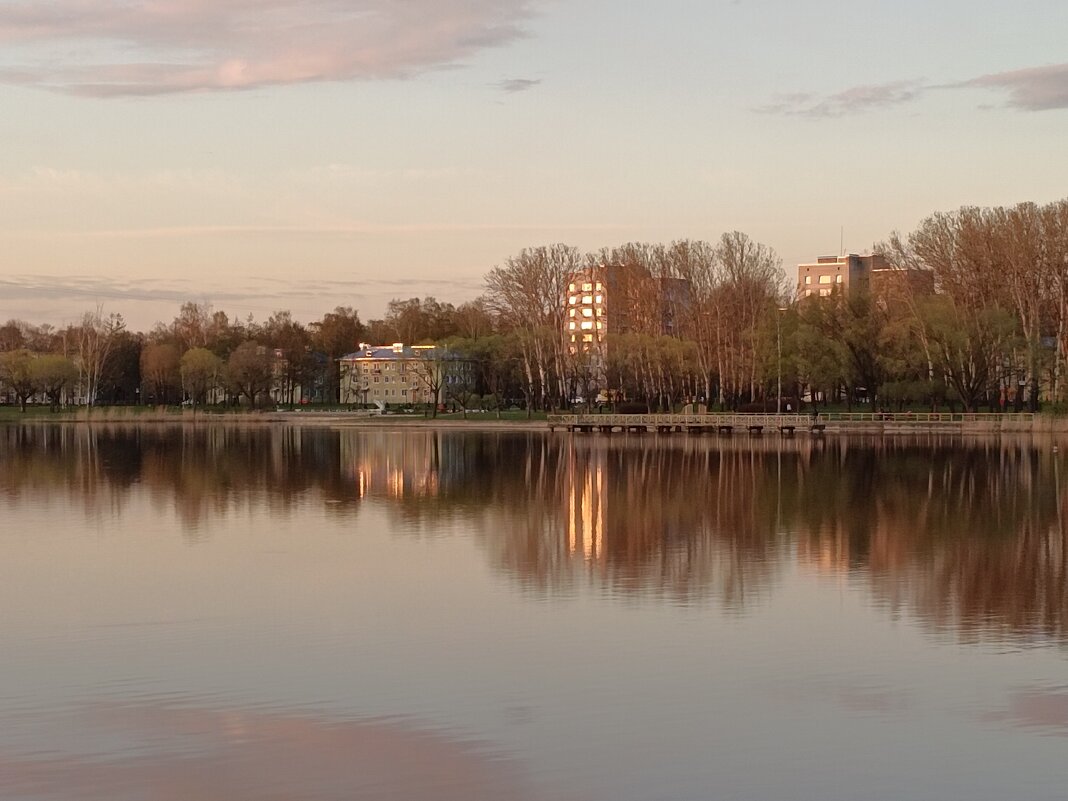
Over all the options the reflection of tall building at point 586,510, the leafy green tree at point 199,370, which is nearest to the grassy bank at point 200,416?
the leafy green tree at point 199,370

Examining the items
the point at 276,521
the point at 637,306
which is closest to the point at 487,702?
the point at 276,521

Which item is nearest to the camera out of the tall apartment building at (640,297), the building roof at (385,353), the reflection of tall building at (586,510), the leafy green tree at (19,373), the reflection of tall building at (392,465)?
the reflection of tall building at (586,510)

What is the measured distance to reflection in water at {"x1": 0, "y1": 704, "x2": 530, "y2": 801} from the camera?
12773mm

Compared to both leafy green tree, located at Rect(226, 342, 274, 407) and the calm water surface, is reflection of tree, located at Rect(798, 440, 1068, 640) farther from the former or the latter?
leafy green tree, located at Rect(226, 342, 274, 407)

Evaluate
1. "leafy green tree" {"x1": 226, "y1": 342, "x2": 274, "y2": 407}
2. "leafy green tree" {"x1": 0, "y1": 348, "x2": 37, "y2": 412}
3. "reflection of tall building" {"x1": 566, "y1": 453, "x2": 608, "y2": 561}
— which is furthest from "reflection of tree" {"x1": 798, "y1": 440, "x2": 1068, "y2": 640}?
"leafy green tree" {"x1": 0, "y1": 348, "x2": 37, "y2": 412}

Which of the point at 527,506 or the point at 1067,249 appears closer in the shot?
the point at 527,506

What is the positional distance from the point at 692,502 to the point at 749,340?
57054mm

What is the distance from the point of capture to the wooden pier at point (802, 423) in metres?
82.1

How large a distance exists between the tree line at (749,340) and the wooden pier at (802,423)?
267 centimetres

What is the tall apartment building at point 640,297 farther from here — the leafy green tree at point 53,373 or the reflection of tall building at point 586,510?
the leafy green tree at point 53,373

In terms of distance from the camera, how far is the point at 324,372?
170m

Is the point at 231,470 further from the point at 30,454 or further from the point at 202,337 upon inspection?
the point at 202,337

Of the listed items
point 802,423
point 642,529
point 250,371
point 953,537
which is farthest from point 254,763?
point 250,371

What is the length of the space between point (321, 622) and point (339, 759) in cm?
790
